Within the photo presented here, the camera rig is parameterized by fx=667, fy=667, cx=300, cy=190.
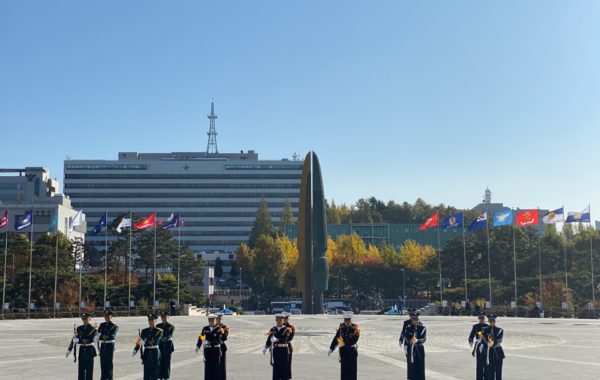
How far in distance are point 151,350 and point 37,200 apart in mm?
122736

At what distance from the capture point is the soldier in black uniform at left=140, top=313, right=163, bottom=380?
1706cm

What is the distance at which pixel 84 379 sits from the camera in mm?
16891

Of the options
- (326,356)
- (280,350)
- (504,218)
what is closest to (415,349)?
(280,350)

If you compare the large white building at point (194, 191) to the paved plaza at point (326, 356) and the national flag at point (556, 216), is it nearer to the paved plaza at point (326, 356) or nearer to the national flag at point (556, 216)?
the national flag at point (556, 216)

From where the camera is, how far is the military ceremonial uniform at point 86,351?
17.0 metres

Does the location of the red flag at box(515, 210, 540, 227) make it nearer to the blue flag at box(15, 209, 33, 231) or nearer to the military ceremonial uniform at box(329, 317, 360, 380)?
the blue flag at box(15, 209, 33, 231)

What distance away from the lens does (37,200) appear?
5133 inches

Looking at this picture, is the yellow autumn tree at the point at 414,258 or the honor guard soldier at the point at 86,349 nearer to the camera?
the honor guard soldier at the point at 86,349

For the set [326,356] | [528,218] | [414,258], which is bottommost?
[326,356]

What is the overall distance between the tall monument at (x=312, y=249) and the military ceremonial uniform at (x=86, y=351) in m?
46.7

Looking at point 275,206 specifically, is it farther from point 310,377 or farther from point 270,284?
point 310,377

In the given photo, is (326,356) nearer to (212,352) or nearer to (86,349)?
(212,352)

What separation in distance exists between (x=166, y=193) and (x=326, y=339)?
14283 cm

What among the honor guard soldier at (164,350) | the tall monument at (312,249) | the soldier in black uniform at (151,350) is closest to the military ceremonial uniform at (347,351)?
the honor guard soldier at (164,350)
